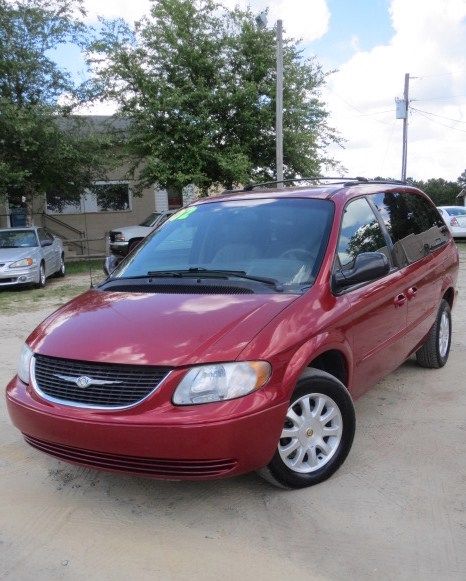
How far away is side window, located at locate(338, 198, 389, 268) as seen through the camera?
3.90 m

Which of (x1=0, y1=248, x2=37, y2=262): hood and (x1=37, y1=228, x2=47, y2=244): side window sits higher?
(x1=37, y1=228, x2=47, y2=244): side window

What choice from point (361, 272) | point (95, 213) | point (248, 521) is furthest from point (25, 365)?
point (95, 213)

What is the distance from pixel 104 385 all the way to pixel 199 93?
53.5ft

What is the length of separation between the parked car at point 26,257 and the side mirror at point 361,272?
10.1 m

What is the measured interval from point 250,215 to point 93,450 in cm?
200

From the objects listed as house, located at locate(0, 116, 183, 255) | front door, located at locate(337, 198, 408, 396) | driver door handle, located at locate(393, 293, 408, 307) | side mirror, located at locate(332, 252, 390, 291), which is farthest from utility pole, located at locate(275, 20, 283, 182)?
side mirror, located at locate(332, 252, 390, 291)

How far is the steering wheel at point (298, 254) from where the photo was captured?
12.2ft

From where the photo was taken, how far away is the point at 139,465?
2.90 m

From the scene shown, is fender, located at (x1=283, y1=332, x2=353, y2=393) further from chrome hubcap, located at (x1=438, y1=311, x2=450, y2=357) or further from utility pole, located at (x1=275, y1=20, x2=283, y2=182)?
utility pole, located at (x1=275, y1=20, x2=283, y2=182)

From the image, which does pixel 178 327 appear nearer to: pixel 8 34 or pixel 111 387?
pixel 111 387

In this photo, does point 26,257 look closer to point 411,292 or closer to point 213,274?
point 213,274

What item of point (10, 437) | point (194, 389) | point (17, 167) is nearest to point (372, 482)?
point (194, 389)

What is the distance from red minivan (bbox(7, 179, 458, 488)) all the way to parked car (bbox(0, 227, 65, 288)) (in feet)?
28.7

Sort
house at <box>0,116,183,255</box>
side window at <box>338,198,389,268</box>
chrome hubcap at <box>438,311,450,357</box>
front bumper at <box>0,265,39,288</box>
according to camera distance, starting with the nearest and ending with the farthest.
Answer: side window at <box>338,198,389,268</box>
chrome hubcap at <box>438,311,450,357</box>
front bumper at <box>0,265,39,288</box>
house at <box>0,116,183,255</box>
